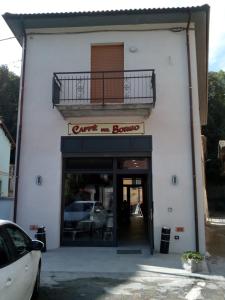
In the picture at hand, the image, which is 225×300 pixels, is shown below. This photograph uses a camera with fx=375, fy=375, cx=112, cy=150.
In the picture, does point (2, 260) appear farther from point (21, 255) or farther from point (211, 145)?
point (211, 145)

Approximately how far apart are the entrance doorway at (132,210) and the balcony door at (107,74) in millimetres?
3985

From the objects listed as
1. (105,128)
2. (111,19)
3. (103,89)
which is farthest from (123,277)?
(111,19)

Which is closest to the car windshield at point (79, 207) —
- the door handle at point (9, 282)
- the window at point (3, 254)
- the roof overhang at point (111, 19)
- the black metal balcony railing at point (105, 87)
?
the black metal balcony railing at point (105, 87)

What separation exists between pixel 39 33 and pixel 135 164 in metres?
5.25

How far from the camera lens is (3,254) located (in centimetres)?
424

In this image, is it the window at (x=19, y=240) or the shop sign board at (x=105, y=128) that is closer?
the window at (x=19, y=240)

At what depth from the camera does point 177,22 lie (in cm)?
1170

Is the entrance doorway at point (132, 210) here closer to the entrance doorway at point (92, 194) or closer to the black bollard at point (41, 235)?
the entrance doorway at point (92, 194)

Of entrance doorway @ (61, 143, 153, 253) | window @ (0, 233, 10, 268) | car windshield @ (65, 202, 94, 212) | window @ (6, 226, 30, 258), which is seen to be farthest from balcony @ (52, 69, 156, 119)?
window @ (0, 233, 10, 268)

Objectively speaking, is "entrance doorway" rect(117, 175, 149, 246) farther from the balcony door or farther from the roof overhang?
the roof overhang

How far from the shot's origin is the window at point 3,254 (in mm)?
4106

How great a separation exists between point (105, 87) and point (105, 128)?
1.36m

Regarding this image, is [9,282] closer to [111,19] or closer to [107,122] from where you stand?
[107,122]

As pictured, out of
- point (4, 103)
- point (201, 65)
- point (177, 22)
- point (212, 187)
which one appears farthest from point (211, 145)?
point (177, 22)
